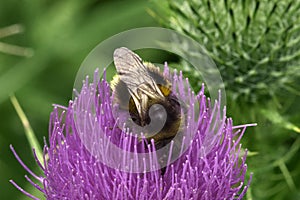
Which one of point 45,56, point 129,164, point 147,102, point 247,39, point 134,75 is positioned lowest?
point 129,164

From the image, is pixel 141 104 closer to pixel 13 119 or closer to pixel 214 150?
pixel 214 150

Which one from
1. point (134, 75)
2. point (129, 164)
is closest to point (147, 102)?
point (134, 75)

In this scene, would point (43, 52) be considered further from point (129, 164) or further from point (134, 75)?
point (129, 164)

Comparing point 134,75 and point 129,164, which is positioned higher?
point 134,75

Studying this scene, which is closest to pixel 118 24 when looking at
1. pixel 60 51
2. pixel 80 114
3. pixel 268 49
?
pixel 60 51

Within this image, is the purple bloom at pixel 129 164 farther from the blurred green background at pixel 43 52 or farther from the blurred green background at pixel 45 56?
the blurred green background at pixel 43 52

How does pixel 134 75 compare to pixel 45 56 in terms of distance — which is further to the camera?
pixel 45 56

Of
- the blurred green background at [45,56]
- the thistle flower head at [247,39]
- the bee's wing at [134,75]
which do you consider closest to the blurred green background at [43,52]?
the blurred green background at [45,56]

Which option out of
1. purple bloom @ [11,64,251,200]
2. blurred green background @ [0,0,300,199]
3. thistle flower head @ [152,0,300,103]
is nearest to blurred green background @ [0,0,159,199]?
blurred green background @ [0,0,300,199]
